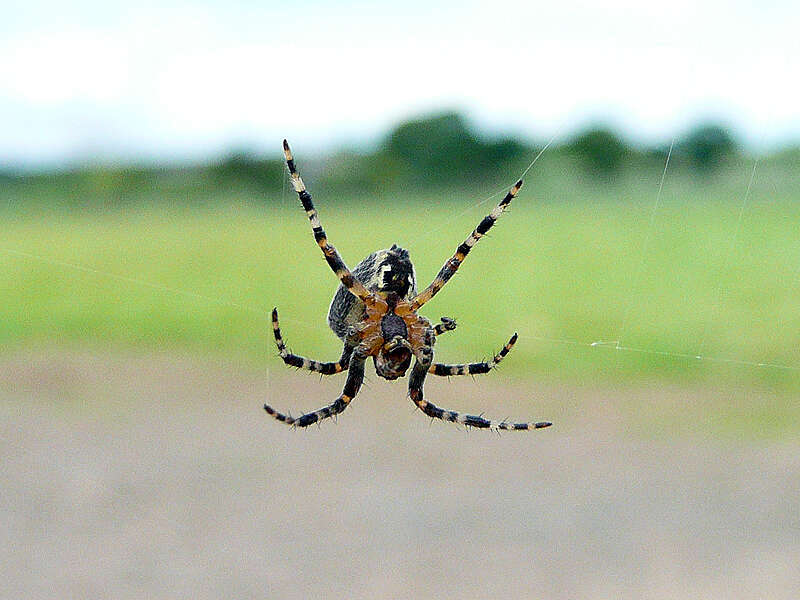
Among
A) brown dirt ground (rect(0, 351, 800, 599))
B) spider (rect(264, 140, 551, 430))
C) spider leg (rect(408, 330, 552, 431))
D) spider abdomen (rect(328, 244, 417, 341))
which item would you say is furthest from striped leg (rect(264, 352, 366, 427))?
brown dirt ground (rect(0, 351, 800, 599))

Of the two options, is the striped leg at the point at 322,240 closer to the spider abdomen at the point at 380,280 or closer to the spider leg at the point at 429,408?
the spider abdomen at the point at 380,280

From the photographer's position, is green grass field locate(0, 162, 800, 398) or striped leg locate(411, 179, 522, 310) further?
green grass field locate(0, 162, 800, 398)

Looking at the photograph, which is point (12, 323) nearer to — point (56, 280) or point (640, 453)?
point (56, 280)

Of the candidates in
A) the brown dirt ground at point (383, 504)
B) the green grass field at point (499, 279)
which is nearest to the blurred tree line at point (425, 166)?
the green grass field at point (499, 279)

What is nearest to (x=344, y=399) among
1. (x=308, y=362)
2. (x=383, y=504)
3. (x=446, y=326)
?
(x=308, y=362)

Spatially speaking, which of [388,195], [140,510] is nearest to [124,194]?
[388,195]

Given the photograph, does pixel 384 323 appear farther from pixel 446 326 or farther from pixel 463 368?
pixel 463 368

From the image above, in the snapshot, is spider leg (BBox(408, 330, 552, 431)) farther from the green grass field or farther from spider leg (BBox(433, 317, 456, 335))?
the green grass field
